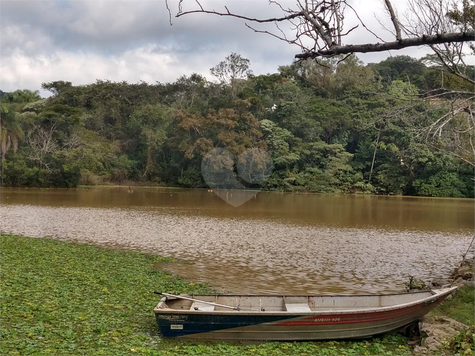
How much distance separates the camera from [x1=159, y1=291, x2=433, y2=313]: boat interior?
7.33m

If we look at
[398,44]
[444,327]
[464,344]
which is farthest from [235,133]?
[398,44]

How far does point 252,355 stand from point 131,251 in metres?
8.99

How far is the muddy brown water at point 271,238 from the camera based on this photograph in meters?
11.9

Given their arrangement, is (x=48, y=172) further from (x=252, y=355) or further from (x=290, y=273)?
(x=252, y=355)

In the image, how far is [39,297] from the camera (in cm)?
810

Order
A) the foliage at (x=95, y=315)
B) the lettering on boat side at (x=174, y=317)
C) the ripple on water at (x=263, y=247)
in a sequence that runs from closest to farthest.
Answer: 1. the foliage at (x=95, y=315)
2. the lettering on boat side at (x=174, y=317)
3. the ripple on water at (x=263, y=247)

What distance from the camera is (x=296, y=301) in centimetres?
754

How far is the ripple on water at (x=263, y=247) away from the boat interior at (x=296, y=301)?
9.32 feet

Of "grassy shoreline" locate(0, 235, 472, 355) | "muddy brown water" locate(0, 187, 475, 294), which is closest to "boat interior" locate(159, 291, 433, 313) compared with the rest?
"grassy shoreline" locate(0, 235, 472, 355)

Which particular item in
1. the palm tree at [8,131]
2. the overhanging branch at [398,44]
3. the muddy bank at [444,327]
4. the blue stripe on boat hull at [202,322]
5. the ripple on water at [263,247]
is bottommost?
the ripple on water at [263,247]

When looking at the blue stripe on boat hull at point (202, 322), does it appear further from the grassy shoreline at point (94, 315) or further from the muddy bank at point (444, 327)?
the muddy bank at point (444, 327)

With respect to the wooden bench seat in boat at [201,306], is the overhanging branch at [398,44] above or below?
above

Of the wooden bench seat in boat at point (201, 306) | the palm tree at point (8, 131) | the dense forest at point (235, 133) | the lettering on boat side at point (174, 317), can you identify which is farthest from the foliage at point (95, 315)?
the dense forest at point (235, 133)

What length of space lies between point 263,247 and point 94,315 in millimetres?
9078
